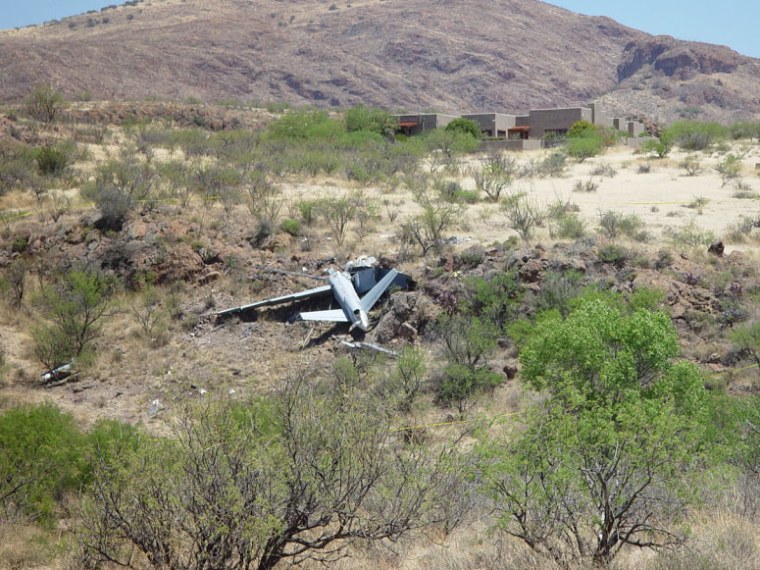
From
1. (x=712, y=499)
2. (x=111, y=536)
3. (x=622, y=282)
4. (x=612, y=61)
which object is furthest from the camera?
(x=612, y=61)

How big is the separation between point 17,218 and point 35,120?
17.8 m

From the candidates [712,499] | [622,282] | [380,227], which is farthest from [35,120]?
[712,499]

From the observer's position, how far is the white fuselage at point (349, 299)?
20000mm

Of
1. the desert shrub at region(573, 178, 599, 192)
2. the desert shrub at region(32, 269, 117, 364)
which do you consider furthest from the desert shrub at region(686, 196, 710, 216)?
the desert shrub at region(32, 269, 117, 364)

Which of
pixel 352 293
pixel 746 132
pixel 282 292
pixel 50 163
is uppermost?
pixel 50 163

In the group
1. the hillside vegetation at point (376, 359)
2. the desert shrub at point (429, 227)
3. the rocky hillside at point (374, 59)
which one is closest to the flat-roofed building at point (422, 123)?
the hillside vegetation at point (376, 359)

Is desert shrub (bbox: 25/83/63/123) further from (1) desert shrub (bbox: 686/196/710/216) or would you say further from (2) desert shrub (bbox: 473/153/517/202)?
(1) desert shrub (bbox: 686/196/710/216)

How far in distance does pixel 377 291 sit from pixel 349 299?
0.80m

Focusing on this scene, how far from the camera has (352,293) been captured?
68.0ft

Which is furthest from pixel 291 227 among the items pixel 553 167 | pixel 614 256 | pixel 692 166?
pixel 692 166

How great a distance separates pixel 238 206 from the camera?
2731 centimetres

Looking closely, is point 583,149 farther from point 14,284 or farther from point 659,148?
point 14,284

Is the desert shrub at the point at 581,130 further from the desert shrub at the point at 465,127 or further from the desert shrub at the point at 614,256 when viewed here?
the desert shrub at the point at 614,256

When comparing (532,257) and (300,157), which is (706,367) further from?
(300,157)
